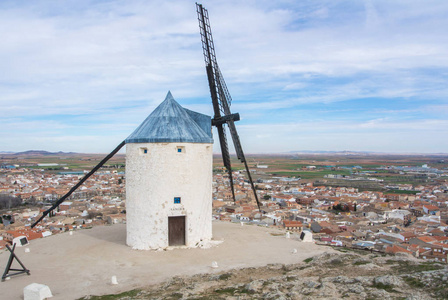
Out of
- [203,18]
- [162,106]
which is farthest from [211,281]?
[203,18]

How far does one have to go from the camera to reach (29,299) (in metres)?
8.56

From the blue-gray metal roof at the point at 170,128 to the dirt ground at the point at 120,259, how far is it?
3.64 metres

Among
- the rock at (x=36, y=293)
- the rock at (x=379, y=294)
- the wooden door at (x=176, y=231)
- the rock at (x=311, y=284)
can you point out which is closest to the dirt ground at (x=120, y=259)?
the rock at (x=36, y=293)

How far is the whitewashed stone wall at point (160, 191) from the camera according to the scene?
12.6m

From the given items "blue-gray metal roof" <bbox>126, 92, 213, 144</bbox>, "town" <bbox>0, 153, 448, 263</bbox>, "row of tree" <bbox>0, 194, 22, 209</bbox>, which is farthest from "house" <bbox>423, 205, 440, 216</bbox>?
"row of tree" <bbox>0, 194, 22, 209</bbox>

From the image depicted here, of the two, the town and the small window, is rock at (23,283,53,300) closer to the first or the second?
the small window

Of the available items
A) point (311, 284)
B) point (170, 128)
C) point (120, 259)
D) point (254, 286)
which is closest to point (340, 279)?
point (311, 284)

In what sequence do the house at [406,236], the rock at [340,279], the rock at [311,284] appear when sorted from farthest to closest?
1. the house at [406,236]
2. the rock at [340,279]
3. the rock at [311,284]

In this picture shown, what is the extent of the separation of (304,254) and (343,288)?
427cm

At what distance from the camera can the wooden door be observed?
12.8 metres

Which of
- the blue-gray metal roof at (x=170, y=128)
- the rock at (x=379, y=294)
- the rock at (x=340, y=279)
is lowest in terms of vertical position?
the rock at (x=340, y=279)

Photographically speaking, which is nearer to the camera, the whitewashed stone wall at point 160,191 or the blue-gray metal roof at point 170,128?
the whitewashed stone wall at point 160,191

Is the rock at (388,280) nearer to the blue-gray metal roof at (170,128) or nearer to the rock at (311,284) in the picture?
the rock at (311,284)

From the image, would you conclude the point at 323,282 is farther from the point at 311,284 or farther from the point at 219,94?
the point at 219,94
